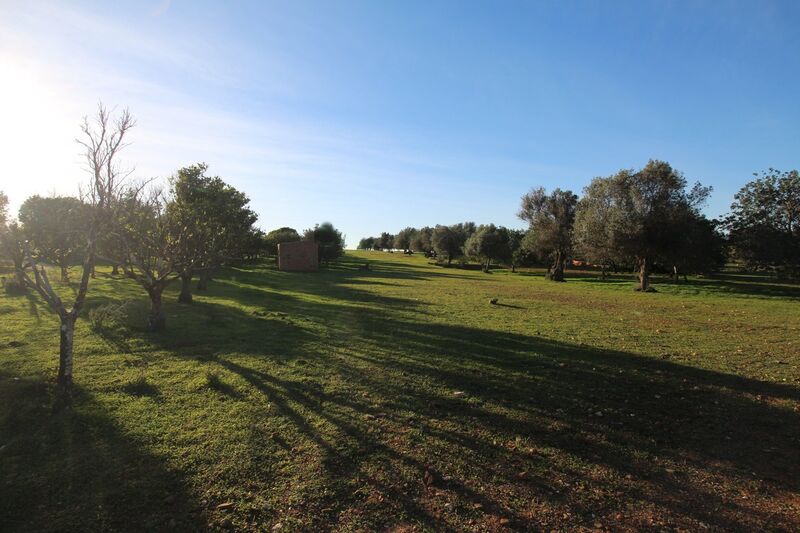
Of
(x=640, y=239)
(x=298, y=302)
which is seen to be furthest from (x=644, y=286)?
(x=298, y=302)

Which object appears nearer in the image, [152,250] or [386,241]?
[152,250]

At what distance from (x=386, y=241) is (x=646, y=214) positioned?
142091 mm

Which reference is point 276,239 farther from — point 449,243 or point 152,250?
point 152,250

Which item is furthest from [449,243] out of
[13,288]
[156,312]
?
[156,312]

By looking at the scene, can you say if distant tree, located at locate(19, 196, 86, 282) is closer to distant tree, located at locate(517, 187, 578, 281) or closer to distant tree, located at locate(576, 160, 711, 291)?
distant tree, located at locate(576, 160, 711, 291)

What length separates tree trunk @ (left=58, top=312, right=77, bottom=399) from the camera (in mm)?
7520

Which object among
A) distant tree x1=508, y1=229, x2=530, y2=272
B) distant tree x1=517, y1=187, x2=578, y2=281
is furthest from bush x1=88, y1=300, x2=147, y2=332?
distant tree x1=508, y1=229, x2=530, y2=272

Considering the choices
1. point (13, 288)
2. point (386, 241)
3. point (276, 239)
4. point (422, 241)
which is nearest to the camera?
point (13, 288)

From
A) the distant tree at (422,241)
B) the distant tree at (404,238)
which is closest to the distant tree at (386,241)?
the distant tree at (404,238)

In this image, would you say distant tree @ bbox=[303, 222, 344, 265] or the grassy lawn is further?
distant tree @ bbox=[303, 222, 344, 265]

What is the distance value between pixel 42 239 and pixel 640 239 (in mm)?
43832

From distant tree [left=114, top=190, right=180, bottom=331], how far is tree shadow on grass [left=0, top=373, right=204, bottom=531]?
6254 mm

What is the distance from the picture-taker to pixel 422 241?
133 meters

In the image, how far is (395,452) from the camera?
5969 millimetres
